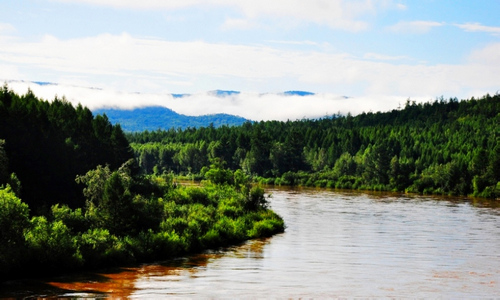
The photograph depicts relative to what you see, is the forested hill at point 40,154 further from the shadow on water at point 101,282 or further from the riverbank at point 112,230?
the shadow on water at point 101,282

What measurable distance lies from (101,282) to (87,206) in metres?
16.8

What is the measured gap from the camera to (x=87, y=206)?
52.5 m

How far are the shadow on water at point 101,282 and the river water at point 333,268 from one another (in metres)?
0.06

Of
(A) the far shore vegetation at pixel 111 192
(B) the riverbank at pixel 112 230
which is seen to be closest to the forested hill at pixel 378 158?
(A) the far shore vegetation at pixel 111 192

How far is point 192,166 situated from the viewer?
187m

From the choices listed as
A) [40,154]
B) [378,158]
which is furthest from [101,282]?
[378,158]

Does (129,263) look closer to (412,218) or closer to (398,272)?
(398,272)

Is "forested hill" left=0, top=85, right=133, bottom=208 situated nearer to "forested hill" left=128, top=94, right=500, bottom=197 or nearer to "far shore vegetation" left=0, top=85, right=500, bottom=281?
"far shore vegetation" left=0, top=85, right=500, bottom=281

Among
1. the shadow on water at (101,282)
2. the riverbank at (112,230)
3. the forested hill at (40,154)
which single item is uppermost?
the forested hill at (40,154)

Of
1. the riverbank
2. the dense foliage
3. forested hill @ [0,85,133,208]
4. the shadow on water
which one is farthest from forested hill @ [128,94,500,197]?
the shadow on water

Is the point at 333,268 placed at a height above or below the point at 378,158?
below

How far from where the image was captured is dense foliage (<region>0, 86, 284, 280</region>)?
37.5m

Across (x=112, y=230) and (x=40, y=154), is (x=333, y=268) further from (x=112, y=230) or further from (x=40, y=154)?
(x=40, y=154)

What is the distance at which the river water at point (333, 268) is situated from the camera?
117 feet
